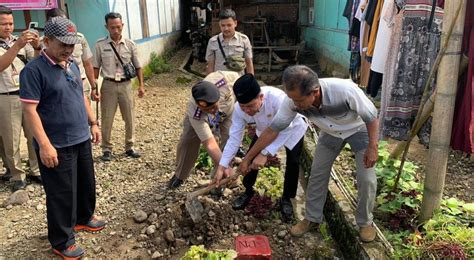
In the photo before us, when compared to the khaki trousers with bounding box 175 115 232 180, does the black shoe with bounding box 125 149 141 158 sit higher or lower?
lower

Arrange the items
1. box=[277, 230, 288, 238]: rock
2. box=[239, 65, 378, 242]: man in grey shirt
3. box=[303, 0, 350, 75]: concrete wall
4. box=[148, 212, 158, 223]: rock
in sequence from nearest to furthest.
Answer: box=[239, 65, 378, 242]: man in grey shirt, box=[277, 230, 288, 238]: rock, box=[148, 212, 158, 223]: rock, box=[303, 0, 350, 75]: concrete wall

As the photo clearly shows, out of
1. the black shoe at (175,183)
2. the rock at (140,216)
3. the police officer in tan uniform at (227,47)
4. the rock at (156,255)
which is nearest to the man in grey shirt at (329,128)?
the rock at (156,255)

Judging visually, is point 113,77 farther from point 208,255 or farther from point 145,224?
point 208,255

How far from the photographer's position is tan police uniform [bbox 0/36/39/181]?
4.03 m

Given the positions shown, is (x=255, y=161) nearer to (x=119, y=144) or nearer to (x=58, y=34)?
(x=58, y=34)

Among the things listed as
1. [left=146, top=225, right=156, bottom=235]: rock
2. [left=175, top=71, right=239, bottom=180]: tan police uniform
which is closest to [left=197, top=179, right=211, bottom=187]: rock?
[left=175, top=71, right=239, bottom=180]: tan police uniform

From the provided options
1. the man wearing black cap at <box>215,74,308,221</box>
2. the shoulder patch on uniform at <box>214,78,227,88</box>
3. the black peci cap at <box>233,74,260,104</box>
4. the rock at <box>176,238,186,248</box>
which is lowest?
the rock at <box>176,238,186,248</box>

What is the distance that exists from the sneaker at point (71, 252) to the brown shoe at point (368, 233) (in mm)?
2400

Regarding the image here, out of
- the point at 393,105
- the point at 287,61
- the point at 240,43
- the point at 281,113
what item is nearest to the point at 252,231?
the point at 281,113

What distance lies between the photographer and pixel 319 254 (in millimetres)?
3076

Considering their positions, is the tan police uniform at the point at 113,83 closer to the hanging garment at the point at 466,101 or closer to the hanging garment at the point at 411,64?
the hanging garment at the point at 411,64

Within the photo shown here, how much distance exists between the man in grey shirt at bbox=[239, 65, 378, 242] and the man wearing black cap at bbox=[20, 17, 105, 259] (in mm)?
1456

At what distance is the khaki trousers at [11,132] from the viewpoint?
407 centimetres

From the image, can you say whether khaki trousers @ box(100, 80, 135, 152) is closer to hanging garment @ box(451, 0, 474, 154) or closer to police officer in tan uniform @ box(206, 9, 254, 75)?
police officer in tan uniform @ box(206, 9, 254, 75)
